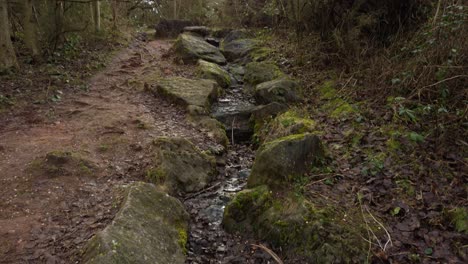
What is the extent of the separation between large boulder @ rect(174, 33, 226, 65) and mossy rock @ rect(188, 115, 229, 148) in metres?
4.50

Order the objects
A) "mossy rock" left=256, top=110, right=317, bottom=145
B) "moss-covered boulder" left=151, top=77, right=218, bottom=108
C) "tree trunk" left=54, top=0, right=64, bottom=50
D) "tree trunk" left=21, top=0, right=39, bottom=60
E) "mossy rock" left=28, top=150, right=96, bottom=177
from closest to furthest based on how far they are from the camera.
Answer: "mossy rock" left=28, top=150, right=96, bottom=177, "mossy rock" left=256, top=110, right=317, bottom=145, "moss-covered boulder" left=151, top=77, right=218, bottom=108, "tree trunk" left=21, top=0, right=39, bottom=60, "tree trunk" left=54, top=0, right=64, bottom=50

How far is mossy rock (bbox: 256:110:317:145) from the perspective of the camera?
573cm

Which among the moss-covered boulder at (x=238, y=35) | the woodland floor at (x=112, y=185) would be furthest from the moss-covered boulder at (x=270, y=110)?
the moss-covered boulder at (x=238, y=35)

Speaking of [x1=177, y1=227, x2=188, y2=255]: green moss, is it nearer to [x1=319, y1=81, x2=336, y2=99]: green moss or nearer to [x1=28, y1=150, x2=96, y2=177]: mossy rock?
[x1=28, y1=150, x2=96, y2=177]: mossy rock

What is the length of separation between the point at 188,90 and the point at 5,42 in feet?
13.7

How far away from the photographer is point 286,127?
594cm

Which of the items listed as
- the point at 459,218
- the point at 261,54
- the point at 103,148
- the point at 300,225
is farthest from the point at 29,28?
the point at 459,218

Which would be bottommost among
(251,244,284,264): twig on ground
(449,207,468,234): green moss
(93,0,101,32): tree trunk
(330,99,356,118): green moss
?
(251,244,284,264): twig on ground

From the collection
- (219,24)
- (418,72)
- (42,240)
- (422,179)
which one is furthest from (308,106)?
(219,24)

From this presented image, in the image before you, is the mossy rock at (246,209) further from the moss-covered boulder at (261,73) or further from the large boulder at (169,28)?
the large boulder at (169,28)

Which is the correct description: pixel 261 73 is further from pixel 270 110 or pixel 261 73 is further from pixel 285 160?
pixel 285 160

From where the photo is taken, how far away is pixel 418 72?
205 inches

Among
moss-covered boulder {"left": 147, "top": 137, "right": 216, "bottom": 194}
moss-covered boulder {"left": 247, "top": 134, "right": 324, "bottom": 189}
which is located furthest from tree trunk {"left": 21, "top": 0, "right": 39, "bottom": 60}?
moss-covered boulder {"left": 247, "top": 134, "right": 324, "bottom": 189}

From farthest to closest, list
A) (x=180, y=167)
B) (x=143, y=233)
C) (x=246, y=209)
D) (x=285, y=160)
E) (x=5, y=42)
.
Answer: (x=5, y=42) < (x=180, y=167) < (x=285, y=160) < (x=246, y=209) < (x=143, y=233)
